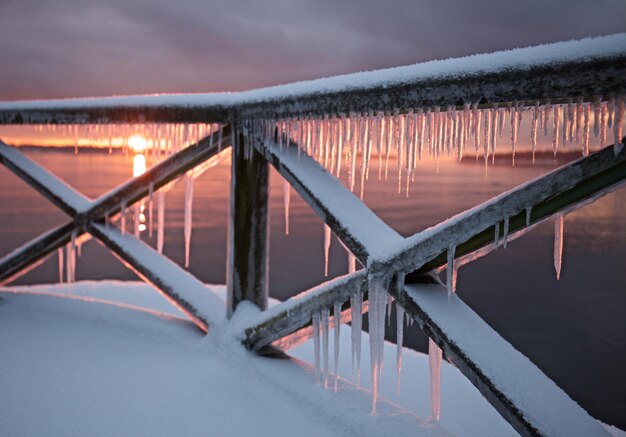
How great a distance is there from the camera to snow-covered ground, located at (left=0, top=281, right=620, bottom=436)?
1.88 metres

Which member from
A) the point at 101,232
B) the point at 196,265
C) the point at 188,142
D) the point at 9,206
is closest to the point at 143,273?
the point at 101,232

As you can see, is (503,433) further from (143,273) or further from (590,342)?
(590,342)

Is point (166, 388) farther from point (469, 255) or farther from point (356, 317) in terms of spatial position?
point (469, 255)

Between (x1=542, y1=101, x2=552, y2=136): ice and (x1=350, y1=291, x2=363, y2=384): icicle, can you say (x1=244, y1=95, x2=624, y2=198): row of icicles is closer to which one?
(x1=542, y1=101, x2=552, y2=136): ice

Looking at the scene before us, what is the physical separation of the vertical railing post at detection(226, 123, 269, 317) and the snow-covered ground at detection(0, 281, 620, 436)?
125 mm

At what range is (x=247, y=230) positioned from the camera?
8.72 ft

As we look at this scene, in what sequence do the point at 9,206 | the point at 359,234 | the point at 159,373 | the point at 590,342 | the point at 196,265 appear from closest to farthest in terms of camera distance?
the point at 359,234, the point at 159,373, the point at 590,342, the point at 196,265, the point at 9,206

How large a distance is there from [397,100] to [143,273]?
6.64 ft

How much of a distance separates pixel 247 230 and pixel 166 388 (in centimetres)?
92

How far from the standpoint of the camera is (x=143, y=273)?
3.01 m

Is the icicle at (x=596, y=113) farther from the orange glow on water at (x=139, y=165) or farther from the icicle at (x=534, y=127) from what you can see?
the orange glow on water at (x=139, y=165)

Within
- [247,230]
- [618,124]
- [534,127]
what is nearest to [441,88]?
[534,127]

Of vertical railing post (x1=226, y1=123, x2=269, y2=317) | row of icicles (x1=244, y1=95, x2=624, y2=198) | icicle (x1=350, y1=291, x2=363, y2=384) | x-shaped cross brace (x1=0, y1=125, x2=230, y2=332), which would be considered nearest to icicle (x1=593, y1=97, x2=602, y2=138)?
row of icicles (x1=244, y1=95, x2=624, y2=198)

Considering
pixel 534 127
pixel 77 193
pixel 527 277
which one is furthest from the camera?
pixel 527 277
